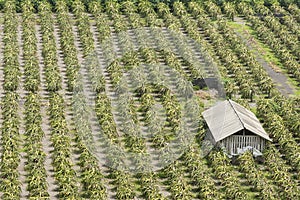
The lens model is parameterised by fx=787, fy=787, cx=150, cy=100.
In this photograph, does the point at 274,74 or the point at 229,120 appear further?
the point at 274,74

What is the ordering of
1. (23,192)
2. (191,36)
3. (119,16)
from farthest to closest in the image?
(119,16), (191,36), (23,192)

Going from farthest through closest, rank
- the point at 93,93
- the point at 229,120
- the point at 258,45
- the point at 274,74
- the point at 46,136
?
1. the point at 258,45
2. the point at 274,74
3. the point at 93,93
4. the point at 46,136
5. the point at 229,120

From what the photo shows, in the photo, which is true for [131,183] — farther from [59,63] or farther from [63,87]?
[59,63]

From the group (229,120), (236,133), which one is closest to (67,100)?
(229,120)

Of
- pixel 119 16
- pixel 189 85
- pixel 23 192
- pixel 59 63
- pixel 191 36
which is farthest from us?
pixel 119 16

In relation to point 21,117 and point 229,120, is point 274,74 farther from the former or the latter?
point 21,117

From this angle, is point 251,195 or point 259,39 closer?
point 251,195

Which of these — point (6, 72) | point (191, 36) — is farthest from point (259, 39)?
point (6, 72)

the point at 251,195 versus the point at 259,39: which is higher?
the point at 251,195
